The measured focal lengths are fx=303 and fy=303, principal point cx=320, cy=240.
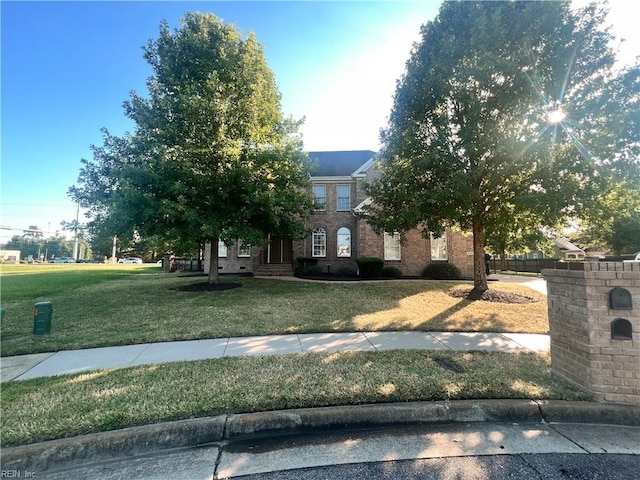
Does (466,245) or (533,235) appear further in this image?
(466,245)

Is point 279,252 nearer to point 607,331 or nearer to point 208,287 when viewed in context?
point 208,287

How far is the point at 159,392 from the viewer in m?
3.59

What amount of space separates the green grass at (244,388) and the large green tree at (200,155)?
6561 millimetres

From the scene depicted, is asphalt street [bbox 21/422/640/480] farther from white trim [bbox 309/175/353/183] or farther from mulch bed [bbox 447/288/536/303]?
white trim [bbox 309/175/353/183]

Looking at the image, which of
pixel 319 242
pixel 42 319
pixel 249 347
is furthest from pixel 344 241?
pixel 42 319

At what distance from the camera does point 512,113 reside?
997 centimetres

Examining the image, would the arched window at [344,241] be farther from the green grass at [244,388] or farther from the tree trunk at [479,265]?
the green grass at [244,388]

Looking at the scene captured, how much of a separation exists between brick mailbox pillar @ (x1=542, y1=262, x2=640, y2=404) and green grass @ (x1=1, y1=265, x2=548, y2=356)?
3.34 metres

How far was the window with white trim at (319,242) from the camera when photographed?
67.3 ft

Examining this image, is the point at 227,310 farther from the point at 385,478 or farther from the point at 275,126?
the point at 275,126

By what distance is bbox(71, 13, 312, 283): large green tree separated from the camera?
34.2 feet

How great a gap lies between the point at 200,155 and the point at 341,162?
13.6m

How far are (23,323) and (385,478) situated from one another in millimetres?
9391

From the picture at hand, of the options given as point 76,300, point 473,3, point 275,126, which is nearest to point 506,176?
point 473,3
